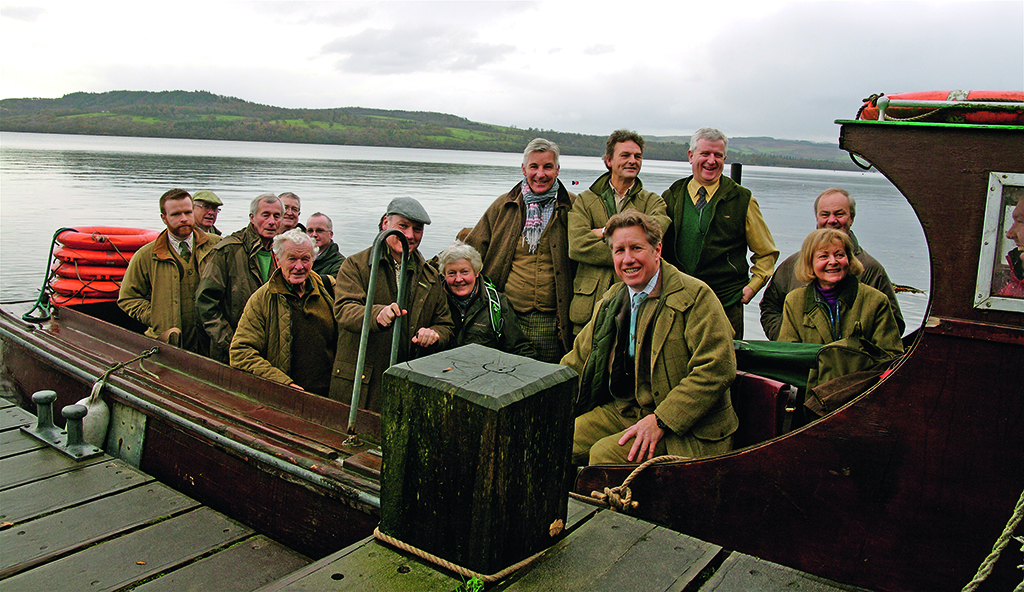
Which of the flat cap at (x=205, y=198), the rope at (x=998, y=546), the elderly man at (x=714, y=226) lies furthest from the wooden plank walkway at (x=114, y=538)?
the elderly man at (x=714, y=226)

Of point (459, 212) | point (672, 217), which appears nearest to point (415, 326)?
point (672, 217)

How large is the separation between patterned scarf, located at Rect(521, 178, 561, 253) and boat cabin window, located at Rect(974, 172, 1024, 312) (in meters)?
2.58

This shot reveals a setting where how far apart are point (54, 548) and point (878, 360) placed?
359cm

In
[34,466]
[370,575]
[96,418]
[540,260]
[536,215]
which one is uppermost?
[536,215]

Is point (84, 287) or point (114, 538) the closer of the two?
point (114, 538)

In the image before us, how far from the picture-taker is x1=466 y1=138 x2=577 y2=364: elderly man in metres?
4.34

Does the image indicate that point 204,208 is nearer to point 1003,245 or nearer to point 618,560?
point 618,560

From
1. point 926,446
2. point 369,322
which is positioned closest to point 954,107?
point 926,446

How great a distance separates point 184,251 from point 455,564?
3995mm

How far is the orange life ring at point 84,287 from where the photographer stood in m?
5.96

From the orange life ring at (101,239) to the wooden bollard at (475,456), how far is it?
452 cm

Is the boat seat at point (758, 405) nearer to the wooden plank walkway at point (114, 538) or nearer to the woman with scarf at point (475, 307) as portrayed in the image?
the woman with scarf at point (475, 307)

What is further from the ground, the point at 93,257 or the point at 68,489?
the point at 93,257

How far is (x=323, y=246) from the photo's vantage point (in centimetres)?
560
